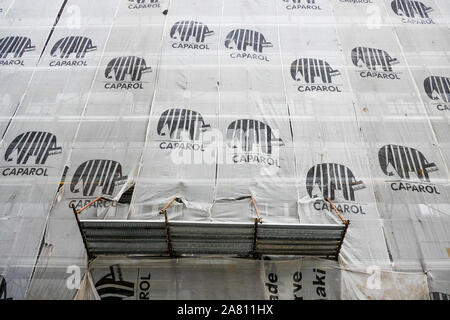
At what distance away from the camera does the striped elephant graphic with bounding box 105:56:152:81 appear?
8.38 m

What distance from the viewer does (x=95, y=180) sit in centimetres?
692

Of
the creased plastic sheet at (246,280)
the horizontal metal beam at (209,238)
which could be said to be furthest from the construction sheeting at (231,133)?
the horizontal metal beam at (209,238)

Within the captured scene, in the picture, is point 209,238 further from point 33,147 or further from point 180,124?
point 33,147

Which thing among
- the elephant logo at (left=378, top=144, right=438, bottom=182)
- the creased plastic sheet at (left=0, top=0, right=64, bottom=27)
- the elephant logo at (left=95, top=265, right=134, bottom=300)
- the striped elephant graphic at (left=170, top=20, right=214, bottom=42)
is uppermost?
the creased plastic sheet at (left=0, top=0, right=64, bottom=27)

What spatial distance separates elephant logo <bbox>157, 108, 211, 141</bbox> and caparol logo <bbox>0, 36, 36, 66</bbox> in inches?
152

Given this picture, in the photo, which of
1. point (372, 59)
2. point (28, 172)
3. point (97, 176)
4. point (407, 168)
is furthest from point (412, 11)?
point (28, 172)

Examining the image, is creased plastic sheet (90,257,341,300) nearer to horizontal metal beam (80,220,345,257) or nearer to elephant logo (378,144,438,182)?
horizontal metal beam (80,220,345,257)

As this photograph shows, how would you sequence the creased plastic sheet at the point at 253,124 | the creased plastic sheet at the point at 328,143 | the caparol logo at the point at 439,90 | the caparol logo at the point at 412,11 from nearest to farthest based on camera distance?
the creased plastic sheet at the point at 328,143 → the creased plastic sheet at the point at 253,124 → the caparol logo at the point at 439,90 → the caparol logo at the point at 412,11

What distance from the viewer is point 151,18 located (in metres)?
9.57

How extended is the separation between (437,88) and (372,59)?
4.86 ft

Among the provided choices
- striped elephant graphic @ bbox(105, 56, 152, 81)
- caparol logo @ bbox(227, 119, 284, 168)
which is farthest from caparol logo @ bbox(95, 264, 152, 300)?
striped elephant graphic @ bbox(105, 56, 152, 81)

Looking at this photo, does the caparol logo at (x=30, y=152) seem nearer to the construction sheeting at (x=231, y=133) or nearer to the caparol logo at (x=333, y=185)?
the construction sheeting at (x=231, y=133)

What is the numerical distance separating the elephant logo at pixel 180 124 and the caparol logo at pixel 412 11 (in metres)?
5.93

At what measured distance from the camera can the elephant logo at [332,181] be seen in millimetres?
6832
